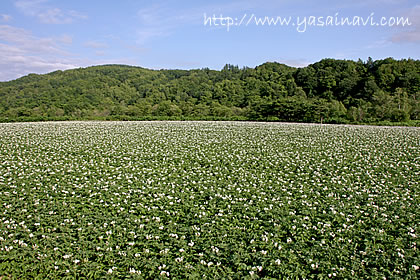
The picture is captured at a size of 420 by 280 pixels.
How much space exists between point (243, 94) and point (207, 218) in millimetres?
69596

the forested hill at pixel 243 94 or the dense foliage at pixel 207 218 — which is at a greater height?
the forested hill at pixel 243 94

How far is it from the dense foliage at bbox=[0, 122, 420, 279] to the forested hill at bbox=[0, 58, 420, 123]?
3577 cm

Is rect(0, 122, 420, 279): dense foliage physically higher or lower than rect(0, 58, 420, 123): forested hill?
lower

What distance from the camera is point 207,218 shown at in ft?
21.3

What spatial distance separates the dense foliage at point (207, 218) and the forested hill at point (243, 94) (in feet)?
117

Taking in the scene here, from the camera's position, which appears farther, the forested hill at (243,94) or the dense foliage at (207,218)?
the forested hill at (243,94)

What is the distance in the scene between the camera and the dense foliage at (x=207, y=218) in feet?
15.6

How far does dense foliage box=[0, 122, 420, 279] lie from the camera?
4.76 m

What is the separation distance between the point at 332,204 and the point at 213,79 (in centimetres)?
8528

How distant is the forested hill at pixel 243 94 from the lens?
4906 cm

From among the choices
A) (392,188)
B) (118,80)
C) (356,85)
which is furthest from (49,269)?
(118,80)

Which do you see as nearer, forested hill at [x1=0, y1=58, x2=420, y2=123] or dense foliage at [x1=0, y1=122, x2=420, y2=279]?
dense foliage at [x1=0, y1=122, x2=420, y2=279]

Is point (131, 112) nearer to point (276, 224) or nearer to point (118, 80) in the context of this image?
point (118, 80)

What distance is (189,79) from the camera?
89.4 meters
